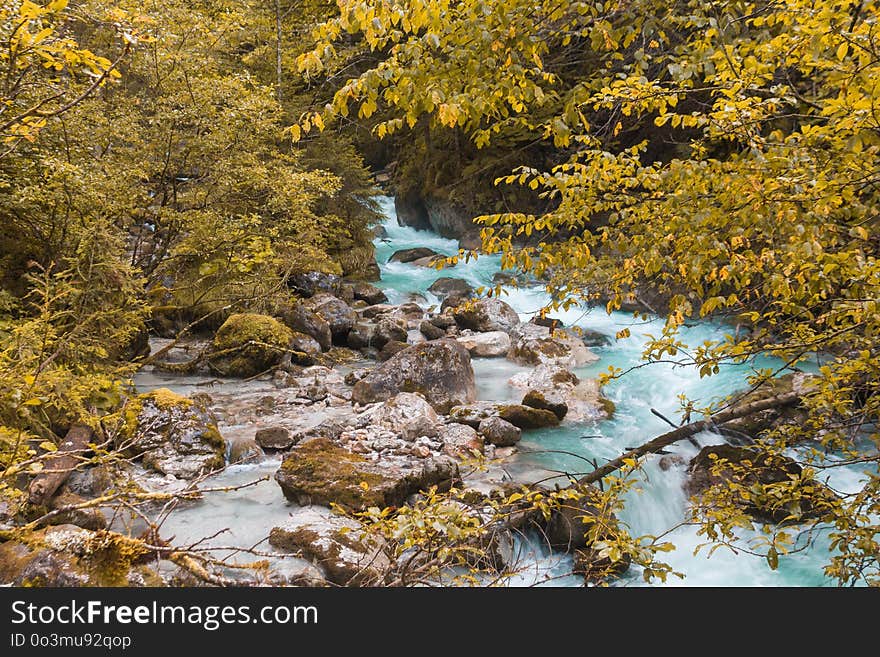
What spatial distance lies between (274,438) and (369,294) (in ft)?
33.1

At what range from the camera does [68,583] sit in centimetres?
354

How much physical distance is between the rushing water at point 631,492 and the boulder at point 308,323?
2.69 meters

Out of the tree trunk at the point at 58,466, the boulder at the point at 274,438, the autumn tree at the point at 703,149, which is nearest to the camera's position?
the autumn tree at the point at 703,149

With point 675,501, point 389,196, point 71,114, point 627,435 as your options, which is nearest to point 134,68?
point 71,114

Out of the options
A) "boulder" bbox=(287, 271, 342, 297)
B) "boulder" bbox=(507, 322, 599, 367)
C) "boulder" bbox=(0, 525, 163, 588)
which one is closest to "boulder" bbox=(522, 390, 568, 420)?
"boulder" bbox=(507, 322, 599, 367)

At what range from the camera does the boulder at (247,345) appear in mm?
11297

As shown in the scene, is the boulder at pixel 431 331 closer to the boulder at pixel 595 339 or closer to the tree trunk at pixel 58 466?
the boulder at pixel 595 339

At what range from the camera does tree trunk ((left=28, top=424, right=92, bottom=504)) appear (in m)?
5.22

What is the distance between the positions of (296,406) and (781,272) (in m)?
7.95

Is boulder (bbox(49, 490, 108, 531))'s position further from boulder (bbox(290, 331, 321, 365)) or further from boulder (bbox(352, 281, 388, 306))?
boulder (bbox(352, 281, 388, 306))

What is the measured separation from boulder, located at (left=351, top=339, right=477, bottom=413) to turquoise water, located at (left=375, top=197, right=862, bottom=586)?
2.72 ft

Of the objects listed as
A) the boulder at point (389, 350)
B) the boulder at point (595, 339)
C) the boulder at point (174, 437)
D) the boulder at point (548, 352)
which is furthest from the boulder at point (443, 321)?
the boulder at point (174, 437)

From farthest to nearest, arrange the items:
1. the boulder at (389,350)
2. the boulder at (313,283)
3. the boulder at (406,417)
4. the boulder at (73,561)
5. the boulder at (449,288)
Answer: the boulder at (449,288) < the boulder at (313,283) < the boulder at (389,350) < the boulder at (406,417) < the boulder at (73,561)

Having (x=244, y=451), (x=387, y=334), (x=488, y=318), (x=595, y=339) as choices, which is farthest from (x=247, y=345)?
(x=595, y=339)
